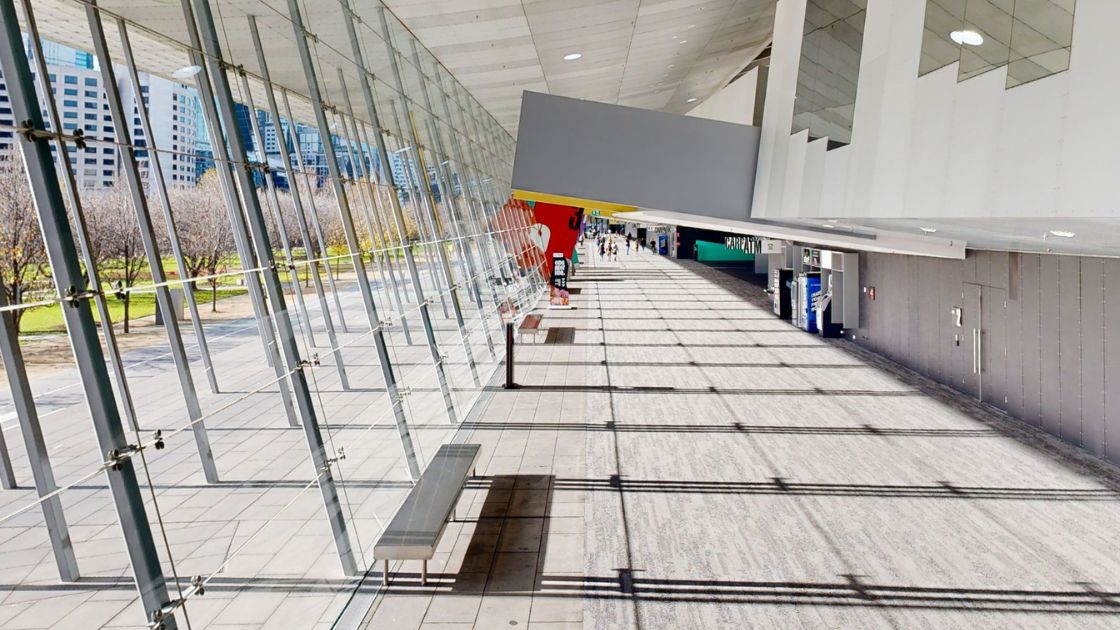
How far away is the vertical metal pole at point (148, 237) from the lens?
4.91m

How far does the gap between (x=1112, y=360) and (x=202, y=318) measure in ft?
35.2

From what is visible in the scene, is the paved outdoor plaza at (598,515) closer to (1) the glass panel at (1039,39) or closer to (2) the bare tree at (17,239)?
(2) the bare tree at (17,239)

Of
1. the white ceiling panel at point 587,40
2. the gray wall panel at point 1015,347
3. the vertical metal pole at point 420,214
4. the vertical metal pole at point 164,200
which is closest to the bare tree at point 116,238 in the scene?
the vertical metal pole at point 164,200

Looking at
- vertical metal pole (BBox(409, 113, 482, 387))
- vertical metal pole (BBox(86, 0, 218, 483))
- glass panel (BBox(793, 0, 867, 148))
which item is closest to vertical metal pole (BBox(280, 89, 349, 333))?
vertical metal pole (BBox(86, 0, 218, 483))

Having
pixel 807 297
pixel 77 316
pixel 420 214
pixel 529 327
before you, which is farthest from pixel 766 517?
pixel 807 297

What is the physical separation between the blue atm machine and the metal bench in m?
16.2

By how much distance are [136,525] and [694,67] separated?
59.4ft

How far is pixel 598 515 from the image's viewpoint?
28.4 feet

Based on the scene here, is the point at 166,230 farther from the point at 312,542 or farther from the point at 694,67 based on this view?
the point at 694,67

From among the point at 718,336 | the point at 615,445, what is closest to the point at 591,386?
the point at 615,445

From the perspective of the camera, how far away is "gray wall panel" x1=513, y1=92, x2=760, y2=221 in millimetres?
9984

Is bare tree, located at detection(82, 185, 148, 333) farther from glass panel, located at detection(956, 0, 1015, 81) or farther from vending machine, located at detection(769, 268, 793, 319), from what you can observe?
vending machine, located at detection(769, 268, 793, 319)

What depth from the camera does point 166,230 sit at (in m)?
5.56

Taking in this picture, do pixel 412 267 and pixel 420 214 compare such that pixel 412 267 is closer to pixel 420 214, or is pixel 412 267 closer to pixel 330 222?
pixel 420 214
